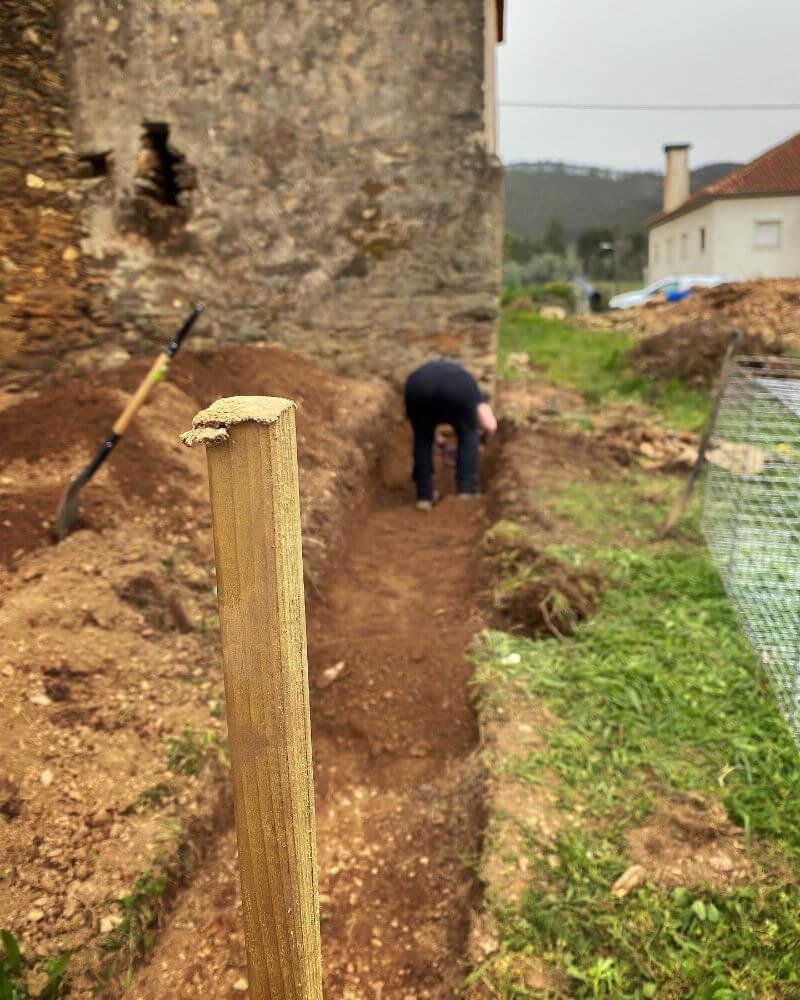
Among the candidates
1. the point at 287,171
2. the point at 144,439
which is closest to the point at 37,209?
the point at 287,171

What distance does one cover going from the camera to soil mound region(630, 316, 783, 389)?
32.3 ft

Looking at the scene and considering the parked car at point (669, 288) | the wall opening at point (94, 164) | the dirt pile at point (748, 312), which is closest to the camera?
the wall opening at point (94, 164)

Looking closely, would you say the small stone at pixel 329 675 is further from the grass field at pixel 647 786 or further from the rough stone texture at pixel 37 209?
the rough stone texture at pixel 37 209

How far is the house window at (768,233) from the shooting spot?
2503 centimetres

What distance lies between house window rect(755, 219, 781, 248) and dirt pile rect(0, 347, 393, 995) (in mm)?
25729

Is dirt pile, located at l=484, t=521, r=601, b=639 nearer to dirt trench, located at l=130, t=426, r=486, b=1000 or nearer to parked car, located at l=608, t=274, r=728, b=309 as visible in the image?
dirt trench, located at l=130, t=426, r=486, b=1000

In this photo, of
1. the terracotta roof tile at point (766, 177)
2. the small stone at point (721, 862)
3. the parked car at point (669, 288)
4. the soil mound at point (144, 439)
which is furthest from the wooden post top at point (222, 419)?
the terracotta roof tile at point (766, 177)

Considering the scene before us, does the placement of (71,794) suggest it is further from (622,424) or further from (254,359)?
(622,424)

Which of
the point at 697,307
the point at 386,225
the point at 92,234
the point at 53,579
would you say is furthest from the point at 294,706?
the point at 697,307

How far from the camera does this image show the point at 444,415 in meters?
5.75

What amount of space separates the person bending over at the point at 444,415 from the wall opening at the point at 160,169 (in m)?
2.93

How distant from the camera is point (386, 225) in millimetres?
6605

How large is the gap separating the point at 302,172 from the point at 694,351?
6145 mm

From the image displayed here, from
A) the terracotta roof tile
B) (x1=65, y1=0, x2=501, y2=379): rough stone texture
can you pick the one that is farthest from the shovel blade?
the terracotta roof tile
